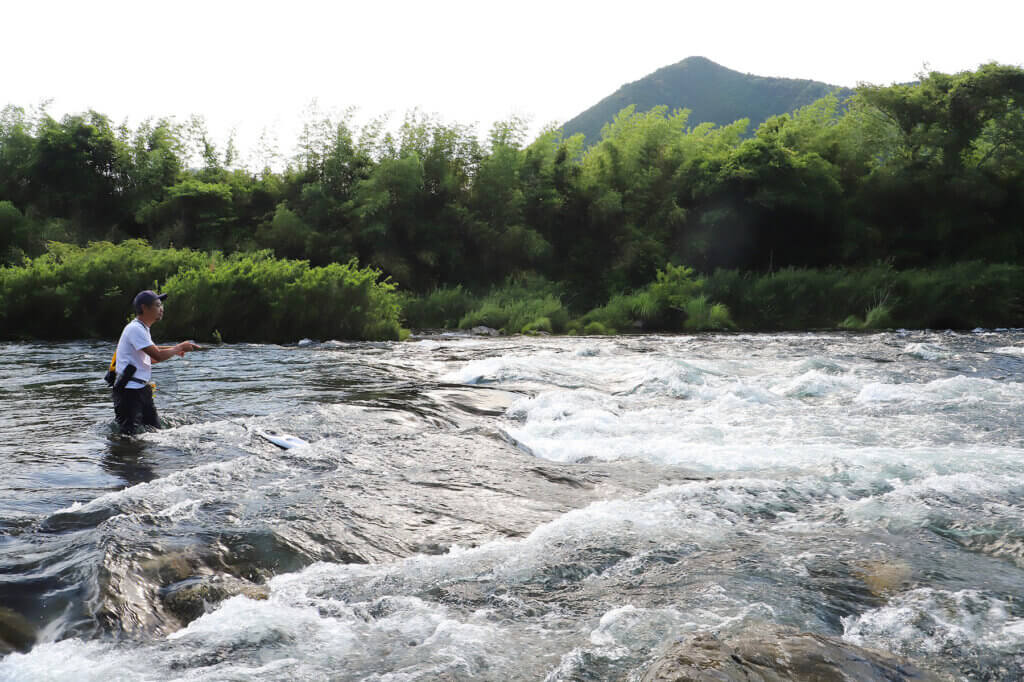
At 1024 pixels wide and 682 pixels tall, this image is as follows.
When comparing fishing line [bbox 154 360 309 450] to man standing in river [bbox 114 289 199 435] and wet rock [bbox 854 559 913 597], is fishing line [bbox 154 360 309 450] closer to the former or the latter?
man standing in river [bbox 114 289 199 435]

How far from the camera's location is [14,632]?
117 inches

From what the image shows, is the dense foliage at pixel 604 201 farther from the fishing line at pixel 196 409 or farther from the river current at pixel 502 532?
the river current at pixel 502 532

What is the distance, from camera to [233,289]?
635 inches

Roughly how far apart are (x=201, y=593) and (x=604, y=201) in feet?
86.5

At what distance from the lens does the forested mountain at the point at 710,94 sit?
124m

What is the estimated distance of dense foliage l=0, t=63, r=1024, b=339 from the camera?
2561 centimetres

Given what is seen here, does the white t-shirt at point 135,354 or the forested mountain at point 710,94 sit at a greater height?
the forested mountain at point 710,94

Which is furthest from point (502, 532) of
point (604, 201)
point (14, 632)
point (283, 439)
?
point (604, 201)

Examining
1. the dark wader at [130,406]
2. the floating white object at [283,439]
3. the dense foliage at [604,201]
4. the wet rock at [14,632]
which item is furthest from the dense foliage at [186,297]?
the wet rock at [14,632]

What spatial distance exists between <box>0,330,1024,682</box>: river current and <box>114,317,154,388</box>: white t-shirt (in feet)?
1.93

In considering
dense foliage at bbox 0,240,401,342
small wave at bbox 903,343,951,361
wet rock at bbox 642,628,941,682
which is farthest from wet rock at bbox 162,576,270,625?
dense foliage at bbox 0,240,401,342

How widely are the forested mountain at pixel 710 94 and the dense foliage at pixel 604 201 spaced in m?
94.8

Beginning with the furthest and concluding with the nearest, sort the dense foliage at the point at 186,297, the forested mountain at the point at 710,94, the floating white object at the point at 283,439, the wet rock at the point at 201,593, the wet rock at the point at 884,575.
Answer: the forested mountain at the point at 710,94, the dense foliage at the point at 186,297, the floating white object at the point at 283,439, the wet rock at the point at 884,575, the wet rock at the point at 201,593

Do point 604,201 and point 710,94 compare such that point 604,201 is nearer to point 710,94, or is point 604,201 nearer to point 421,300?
point 421,300
